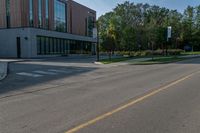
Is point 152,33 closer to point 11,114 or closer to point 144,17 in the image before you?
point 144,17

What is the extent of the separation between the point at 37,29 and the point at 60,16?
1396 centimetres

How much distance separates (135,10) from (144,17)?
495 cm

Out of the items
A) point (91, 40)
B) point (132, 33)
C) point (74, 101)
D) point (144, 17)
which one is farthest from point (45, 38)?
point (144, 17)

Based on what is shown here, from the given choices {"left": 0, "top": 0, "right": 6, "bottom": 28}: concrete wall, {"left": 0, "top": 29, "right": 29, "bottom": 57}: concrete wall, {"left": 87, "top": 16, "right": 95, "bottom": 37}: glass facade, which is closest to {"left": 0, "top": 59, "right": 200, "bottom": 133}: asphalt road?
{"left": 0, "top": 29, "right": 29, "bottom": 57}: concrete wall

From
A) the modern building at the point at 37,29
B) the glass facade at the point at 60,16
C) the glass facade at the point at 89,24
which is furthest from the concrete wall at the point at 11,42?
the glass facade at the point at 89,24

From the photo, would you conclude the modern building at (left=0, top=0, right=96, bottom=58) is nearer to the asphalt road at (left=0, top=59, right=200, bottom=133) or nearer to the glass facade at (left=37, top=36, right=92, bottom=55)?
the glass facade at (left=37, top=36, right=92, bottom=55)

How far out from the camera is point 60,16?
2514 inches

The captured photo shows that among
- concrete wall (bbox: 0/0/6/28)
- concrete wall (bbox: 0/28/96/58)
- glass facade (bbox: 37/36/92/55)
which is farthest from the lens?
glass facade (bbox: 37/36/92/55)

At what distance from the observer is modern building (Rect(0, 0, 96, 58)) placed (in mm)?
49219

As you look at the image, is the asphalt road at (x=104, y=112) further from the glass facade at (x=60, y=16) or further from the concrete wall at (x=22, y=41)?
the glass facade at (x=60, y=16)

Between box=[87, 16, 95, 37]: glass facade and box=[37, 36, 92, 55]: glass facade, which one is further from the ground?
box=[87, 16, 95, 37]: glass facade

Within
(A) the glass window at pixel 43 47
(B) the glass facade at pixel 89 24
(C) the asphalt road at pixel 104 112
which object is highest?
(B) the glass facade at pixel 89 24

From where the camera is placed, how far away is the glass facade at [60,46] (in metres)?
52.8

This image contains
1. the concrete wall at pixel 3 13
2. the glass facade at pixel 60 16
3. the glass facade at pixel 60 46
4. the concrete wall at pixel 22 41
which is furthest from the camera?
the glass facade at pixel 60 16
